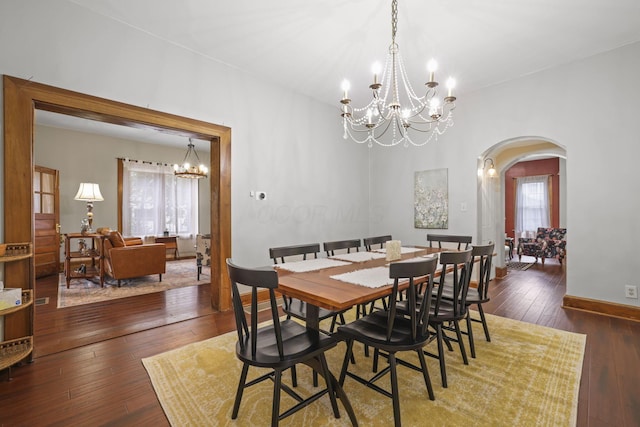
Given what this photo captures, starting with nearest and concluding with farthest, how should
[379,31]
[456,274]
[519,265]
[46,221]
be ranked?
[456,274], [379,31], [46,221], [519,265]

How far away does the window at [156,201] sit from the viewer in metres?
6.97

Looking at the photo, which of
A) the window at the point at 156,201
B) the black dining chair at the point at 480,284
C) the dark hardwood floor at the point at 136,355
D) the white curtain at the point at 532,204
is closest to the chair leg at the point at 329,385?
the dark hardwood floor at the point at 136,355

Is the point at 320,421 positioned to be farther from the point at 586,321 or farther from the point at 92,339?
the point at 586,321

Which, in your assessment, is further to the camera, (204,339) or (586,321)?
(586,321)

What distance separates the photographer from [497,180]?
526 cm

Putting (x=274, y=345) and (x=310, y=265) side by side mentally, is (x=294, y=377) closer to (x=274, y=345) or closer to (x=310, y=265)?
(x=274, y=345)

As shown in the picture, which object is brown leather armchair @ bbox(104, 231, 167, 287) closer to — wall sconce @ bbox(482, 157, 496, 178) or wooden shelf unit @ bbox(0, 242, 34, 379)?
wooden shelf unit @ bbox(0, 242, 34, 379)

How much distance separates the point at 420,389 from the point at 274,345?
104 centimetres

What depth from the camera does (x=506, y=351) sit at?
246cm

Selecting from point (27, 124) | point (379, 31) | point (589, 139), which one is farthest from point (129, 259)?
point (589, 139)

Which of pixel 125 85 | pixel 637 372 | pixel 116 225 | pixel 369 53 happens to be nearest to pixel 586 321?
pixel 637 372

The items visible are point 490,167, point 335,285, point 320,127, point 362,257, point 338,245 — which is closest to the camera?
point 335,285

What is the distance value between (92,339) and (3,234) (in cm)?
114

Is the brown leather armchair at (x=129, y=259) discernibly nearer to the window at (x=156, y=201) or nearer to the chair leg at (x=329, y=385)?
the window at (x=156, y=201)
